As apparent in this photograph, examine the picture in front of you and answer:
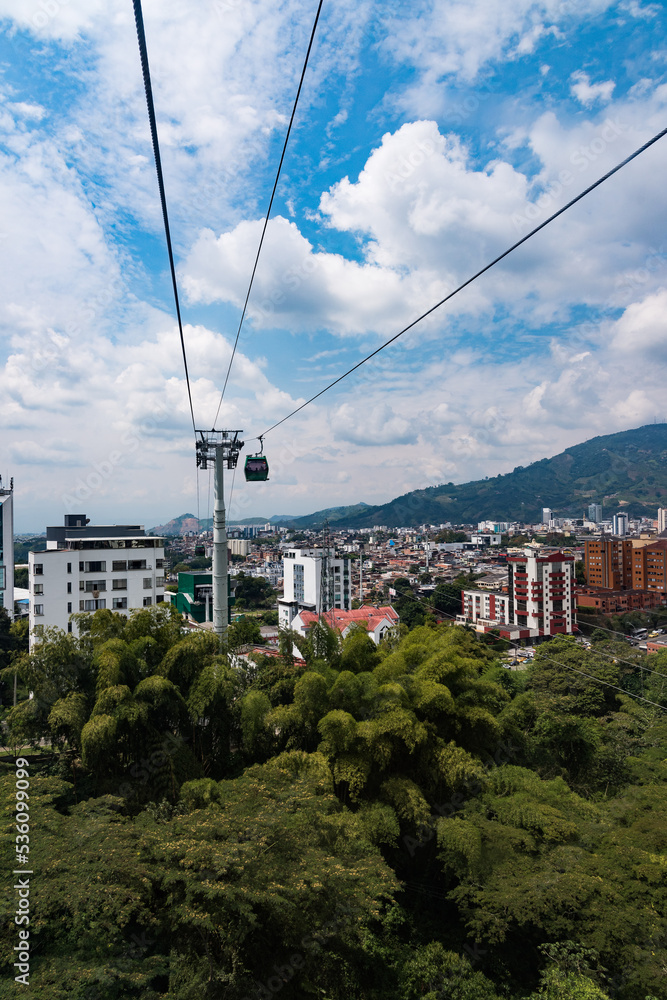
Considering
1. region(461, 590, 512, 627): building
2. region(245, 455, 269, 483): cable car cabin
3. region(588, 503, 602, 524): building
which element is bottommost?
region(461, 590, 512, 627): building

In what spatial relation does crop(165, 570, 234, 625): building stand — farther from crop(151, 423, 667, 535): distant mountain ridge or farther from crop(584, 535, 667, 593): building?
crop(151, 423, 667, 535): distant mountain ridge

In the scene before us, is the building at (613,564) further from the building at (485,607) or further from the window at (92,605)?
the window at (92,605)

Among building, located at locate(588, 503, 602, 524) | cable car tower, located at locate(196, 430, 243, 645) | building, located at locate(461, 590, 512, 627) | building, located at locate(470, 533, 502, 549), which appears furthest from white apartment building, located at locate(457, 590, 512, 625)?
building, located at locate(588, 503, 602, 524)

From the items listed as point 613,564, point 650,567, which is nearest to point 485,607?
point 613,564

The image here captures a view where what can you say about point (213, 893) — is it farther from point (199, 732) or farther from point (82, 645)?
point (82, 645)

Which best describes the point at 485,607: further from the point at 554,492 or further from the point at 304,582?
the point at 554,492

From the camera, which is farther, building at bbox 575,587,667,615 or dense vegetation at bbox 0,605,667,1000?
building at bbox 575,587,667,615

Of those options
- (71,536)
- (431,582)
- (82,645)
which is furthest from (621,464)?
(82,645)

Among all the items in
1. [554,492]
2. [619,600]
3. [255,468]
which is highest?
[554,492]
